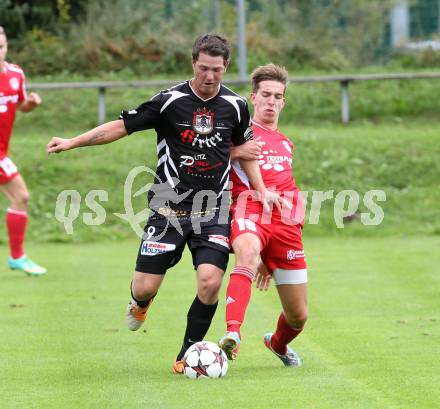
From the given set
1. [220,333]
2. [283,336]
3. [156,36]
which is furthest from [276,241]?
[156,36]

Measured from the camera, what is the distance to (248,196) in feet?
22.6

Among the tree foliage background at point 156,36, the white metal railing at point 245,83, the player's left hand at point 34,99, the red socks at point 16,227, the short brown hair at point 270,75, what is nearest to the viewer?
the short brown hair at point 270,75

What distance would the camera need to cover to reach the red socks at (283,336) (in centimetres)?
697

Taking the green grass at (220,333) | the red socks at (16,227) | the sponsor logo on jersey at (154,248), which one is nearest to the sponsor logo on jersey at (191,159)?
the sponsor logo on jersey at (154,248)

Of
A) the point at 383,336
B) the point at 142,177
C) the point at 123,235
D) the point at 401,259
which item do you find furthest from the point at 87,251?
the point at 383,336

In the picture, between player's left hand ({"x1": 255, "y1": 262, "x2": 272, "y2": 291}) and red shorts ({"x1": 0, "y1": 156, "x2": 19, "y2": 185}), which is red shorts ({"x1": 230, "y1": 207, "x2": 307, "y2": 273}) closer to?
player's left hand ({"x1": 255, "y1": 262, "x2": 272, "y2": 291})

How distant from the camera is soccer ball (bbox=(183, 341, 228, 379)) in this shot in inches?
253

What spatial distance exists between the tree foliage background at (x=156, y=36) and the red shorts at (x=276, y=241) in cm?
1315

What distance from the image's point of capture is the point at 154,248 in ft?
22.4

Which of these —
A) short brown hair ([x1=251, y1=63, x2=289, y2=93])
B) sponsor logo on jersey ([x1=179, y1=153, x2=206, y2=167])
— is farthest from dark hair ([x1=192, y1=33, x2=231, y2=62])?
sponsor logo on jersey ([x1=179, y1=153, x2=206, y2=167])

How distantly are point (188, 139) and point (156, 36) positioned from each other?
537 inches

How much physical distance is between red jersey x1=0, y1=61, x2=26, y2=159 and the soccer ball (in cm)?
496

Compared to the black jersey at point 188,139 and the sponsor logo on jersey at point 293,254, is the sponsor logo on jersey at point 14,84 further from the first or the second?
A: the sponsor logo on jersey at point 293,254

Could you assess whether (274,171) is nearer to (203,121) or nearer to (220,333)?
(203,121)
